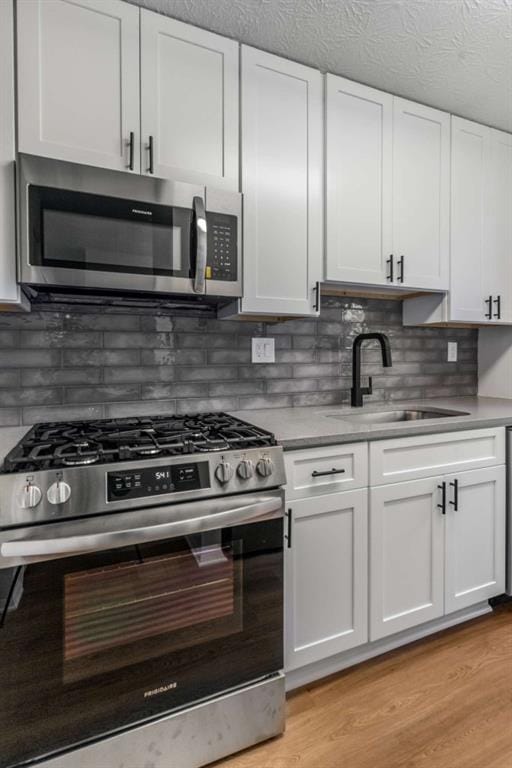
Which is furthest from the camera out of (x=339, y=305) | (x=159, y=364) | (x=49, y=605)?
(x=339, y=305)

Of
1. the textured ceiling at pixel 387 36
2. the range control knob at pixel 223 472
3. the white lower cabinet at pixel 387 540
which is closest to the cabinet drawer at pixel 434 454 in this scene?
the white lower cabinet at pixel 387 540

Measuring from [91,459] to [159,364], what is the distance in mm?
813

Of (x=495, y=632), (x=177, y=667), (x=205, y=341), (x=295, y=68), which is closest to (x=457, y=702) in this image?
(x=495, y=632)

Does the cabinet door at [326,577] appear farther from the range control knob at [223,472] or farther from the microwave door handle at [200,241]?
the microwave door handle at [200,241]

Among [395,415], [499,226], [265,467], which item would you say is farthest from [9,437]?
[499,226]

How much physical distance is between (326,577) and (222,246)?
1.29 m

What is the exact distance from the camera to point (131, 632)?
3.98ft

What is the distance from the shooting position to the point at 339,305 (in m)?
2.35

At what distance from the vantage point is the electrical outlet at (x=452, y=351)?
2.75 meters

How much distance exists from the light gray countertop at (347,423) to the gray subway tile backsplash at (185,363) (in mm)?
140

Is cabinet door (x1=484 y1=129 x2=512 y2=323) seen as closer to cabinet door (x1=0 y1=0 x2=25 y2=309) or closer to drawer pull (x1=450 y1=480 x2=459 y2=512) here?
drawer pull (x1=450 y1=480 x2=459 y2=512)

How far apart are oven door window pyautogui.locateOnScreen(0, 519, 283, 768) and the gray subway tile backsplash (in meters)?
0.78

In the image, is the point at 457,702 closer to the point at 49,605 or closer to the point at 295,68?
the point at 49,605

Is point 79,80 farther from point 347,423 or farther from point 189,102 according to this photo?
point 347,423
